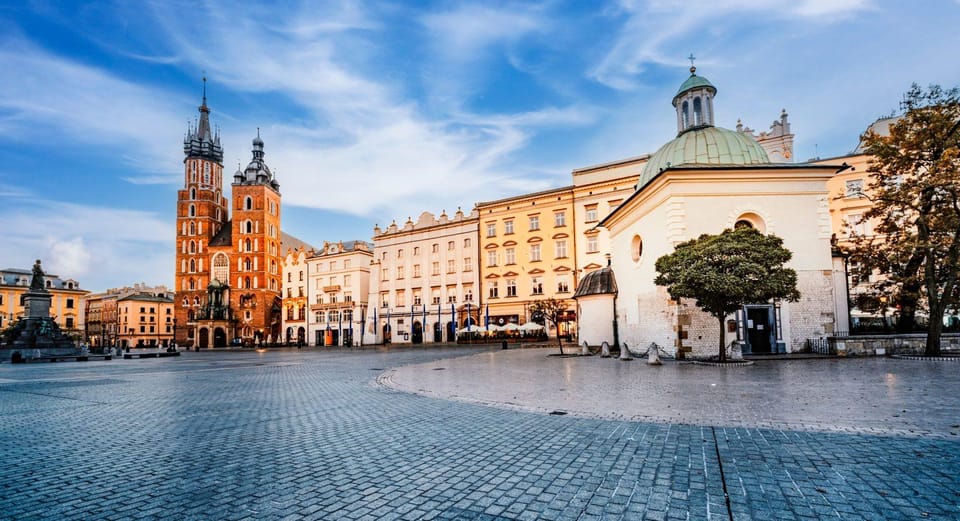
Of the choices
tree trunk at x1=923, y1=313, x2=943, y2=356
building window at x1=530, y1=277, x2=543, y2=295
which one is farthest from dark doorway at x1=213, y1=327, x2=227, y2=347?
tree trunk at x1=923, y1=313, x2=943, y2=356

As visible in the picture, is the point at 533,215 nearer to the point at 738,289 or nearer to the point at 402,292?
the point at 402,292

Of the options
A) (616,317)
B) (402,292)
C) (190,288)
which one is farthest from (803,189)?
(190,288)

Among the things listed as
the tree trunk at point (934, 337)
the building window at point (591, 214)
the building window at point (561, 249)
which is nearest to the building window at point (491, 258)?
the building window at point (561, 249)

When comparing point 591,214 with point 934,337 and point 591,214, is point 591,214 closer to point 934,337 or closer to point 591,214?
point 591,214

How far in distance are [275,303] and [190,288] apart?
16.3 m

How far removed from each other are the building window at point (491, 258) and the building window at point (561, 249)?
7231 mm

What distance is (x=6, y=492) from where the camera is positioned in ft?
15.7

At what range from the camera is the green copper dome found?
22.3 metres

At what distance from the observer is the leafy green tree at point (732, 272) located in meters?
16.7

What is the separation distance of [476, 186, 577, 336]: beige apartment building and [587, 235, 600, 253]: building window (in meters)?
1.50

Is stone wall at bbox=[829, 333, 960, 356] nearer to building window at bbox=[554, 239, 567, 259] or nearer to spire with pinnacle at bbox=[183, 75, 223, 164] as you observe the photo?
building window at bbox=[554, 239, 567, 259]

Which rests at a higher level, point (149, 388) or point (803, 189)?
point (803, 189)

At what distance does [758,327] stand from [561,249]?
1077 inches

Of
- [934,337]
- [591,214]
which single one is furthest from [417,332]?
[934,337]
